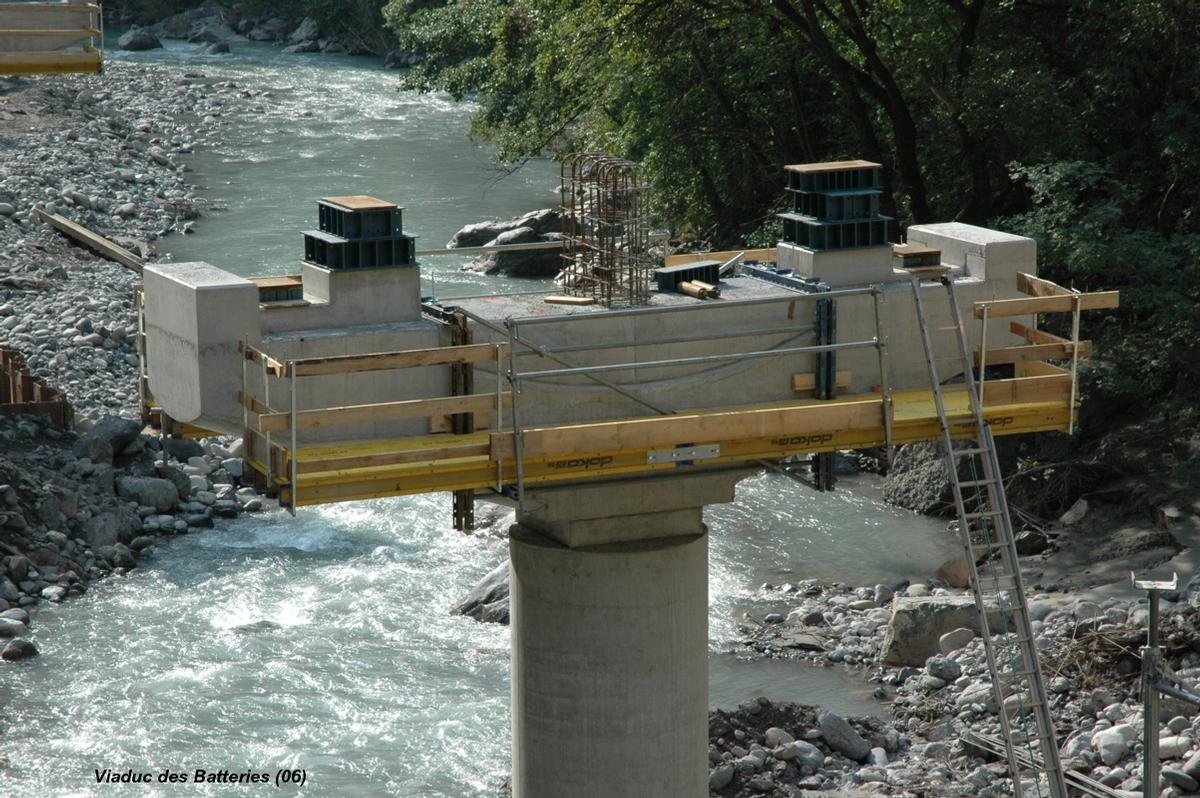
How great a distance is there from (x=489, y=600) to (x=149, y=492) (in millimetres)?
5988

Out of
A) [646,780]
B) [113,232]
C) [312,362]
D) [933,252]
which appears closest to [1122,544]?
[933,252]

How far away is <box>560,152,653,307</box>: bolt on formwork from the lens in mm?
13734

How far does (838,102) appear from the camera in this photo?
108 feet

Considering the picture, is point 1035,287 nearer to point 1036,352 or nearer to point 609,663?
point 1036,352

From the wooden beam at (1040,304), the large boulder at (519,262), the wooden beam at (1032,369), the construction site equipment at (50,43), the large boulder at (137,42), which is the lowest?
the large boulder at (519,262)

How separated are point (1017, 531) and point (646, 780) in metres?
11.4

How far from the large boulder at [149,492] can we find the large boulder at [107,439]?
461 mm

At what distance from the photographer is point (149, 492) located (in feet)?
80.4

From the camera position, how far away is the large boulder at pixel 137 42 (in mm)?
75312

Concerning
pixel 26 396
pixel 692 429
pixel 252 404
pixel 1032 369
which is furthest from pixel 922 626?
pixel 26 396

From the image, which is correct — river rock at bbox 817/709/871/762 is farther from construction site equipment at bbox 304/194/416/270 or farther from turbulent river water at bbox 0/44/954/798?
construction site equipment at bbox 304/194/416/270

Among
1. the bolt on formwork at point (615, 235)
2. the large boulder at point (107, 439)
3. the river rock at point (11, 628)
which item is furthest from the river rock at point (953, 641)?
the large boulder at point (107, 439)

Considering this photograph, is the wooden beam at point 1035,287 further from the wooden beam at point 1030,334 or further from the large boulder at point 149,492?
the large boulder at point 149,492

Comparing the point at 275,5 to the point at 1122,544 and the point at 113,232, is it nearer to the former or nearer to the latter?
the point at 113,232
